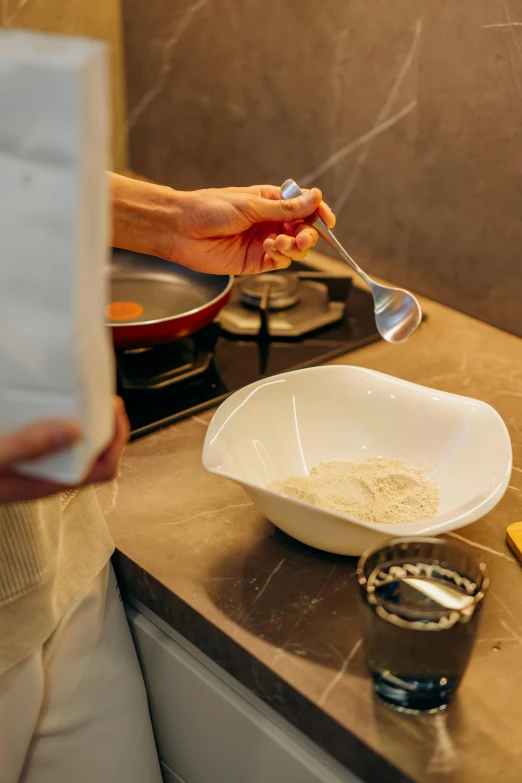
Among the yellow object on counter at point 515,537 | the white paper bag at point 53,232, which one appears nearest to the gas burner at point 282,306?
the yellow object on counter at point 515,537

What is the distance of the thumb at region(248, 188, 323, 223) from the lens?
2.89ft

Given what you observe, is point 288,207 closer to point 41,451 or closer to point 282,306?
point 282,306

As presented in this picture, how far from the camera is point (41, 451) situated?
1.38 ft

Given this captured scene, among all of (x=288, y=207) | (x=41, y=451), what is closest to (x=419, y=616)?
(x=41, y=451)

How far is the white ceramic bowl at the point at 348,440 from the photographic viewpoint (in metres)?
0.70

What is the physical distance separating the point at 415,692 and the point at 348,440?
33 cm

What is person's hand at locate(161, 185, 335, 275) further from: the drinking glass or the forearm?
the drinking glass

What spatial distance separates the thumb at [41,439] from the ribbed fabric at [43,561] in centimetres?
27

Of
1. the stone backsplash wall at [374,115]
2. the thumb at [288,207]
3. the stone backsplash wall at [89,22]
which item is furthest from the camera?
the stone backsplash wall at [89,22]

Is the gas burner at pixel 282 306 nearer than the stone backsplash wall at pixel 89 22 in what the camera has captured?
Yes

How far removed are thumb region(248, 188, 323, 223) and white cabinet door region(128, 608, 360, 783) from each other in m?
0.44

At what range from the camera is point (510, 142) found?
3.53 ft

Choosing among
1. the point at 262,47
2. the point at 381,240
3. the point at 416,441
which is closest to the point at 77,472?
the point at 416,441

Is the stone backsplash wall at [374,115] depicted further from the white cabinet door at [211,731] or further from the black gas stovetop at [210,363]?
the white cabinet door at [211,731]
